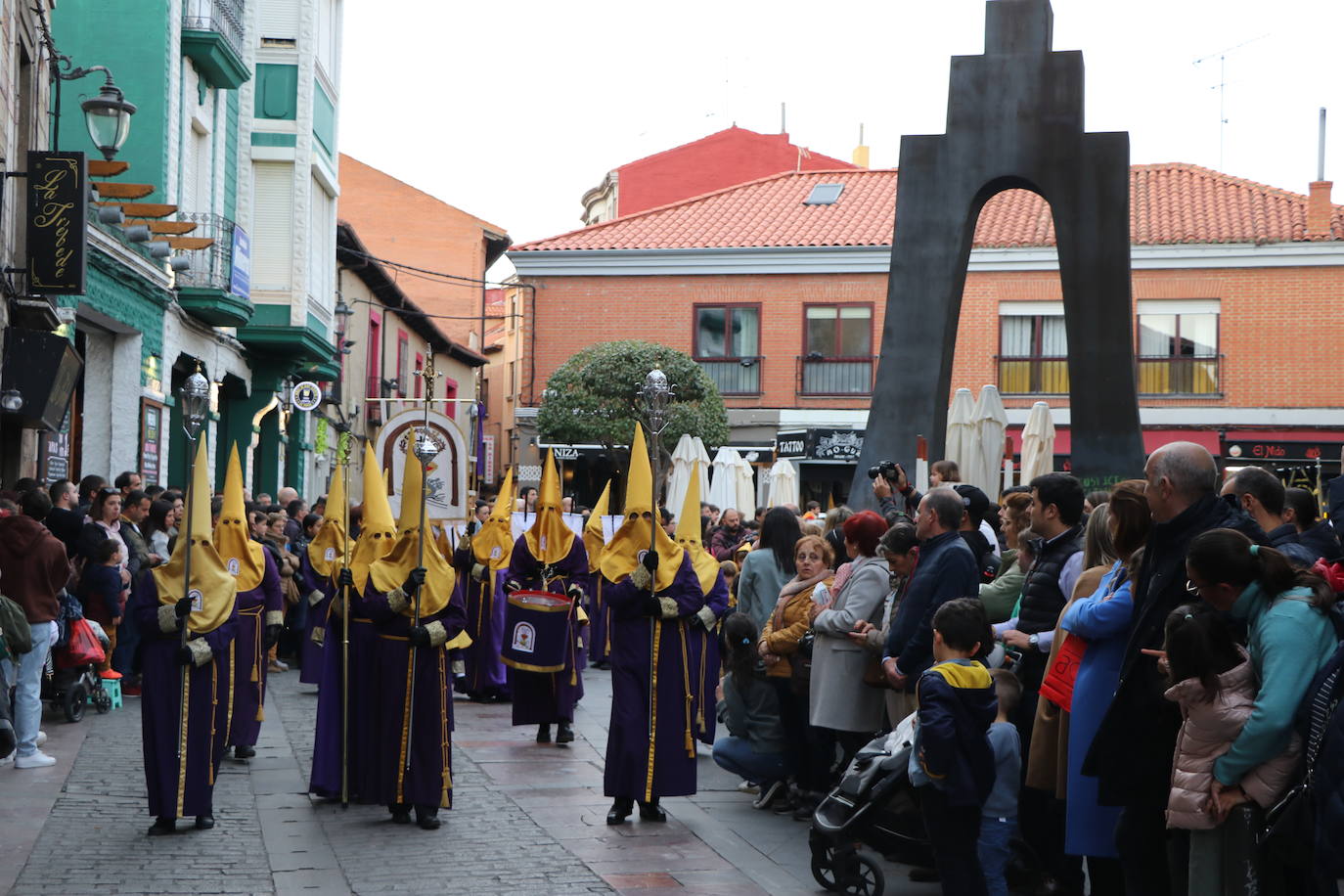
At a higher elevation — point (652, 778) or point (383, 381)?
point (383, 381)

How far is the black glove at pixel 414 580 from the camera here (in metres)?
9.07

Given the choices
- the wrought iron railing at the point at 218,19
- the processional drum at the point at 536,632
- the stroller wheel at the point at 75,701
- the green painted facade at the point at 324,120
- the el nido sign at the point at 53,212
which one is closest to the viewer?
the processional drum at the point at 536,632

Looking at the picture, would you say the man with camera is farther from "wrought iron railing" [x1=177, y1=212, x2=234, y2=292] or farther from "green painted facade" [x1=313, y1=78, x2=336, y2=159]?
"green painted facade" [x1=313, y1=78, x2=336, y2=159]

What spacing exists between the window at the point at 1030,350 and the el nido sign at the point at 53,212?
83.8 ft

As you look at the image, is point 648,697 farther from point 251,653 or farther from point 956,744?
point 251,653

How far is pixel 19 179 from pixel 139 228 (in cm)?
308

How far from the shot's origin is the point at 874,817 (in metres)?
7.13

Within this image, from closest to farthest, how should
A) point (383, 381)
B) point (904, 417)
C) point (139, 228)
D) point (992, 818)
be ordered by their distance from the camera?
point (992, 818) → point (904, 417) → point (139, 228) → point (383, 381)

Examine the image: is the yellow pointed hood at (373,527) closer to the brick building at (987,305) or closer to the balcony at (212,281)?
the balcony at (212,281)

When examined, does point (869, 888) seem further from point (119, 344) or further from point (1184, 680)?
point (119, 344)

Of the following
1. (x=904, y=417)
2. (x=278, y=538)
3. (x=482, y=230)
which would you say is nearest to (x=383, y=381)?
(x=482, y=230)

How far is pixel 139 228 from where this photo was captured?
1872 centimetres

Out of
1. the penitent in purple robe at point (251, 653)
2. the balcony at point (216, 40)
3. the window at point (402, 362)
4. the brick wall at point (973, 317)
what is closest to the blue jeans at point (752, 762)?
the penitent in purple robe at point (251, 653)

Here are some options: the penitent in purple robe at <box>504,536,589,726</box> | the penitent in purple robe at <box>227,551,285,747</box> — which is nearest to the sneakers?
the penitent in purple robe at <box>504,536,589,726</box>
